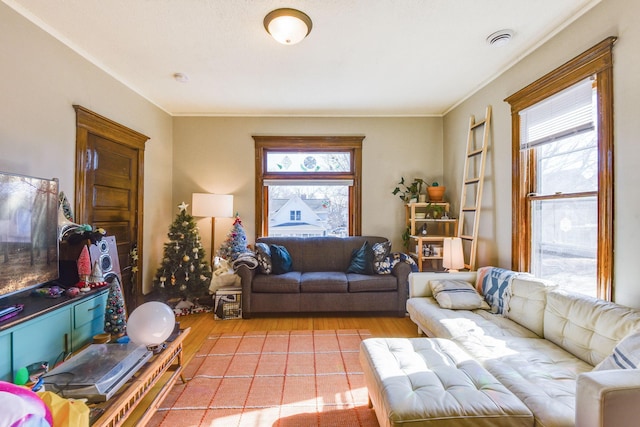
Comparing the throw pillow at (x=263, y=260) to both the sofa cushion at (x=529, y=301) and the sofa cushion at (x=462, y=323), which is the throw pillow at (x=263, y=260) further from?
the sofa cushion at (x=529, y=301)

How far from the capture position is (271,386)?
211cm

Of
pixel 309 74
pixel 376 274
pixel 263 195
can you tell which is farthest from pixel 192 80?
pixel 376 274

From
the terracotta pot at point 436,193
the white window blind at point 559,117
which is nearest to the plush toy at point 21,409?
the white window blind at point 559,117

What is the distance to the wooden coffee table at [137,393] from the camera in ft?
4.02

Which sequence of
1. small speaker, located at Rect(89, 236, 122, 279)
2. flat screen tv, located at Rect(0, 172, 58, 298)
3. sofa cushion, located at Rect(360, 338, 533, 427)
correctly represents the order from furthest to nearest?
small speaker, located at Rect(89, 236, 122, 279)
flat screen tv, located at Rect(0, 172, 58, 298)
sofa cushion, located at Rect(360, 338, 533, 427)

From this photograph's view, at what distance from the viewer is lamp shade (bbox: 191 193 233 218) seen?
391cm

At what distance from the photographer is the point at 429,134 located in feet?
14.7

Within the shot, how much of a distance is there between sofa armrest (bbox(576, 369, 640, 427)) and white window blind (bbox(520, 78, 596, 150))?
1822mm

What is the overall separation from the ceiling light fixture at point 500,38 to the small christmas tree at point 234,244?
3480 millimetres

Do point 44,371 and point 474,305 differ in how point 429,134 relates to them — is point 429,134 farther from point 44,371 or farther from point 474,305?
point 44,371

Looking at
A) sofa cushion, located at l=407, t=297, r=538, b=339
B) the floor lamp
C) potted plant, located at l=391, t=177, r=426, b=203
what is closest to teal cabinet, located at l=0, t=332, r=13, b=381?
the floor lamp

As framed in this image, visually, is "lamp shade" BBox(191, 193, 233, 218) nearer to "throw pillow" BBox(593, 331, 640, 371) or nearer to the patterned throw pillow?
the patterned throw pillow

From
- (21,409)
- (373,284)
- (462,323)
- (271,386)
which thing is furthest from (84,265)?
(462,323)

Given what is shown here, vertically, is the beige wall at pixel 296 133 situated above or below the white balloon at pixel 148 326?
above
